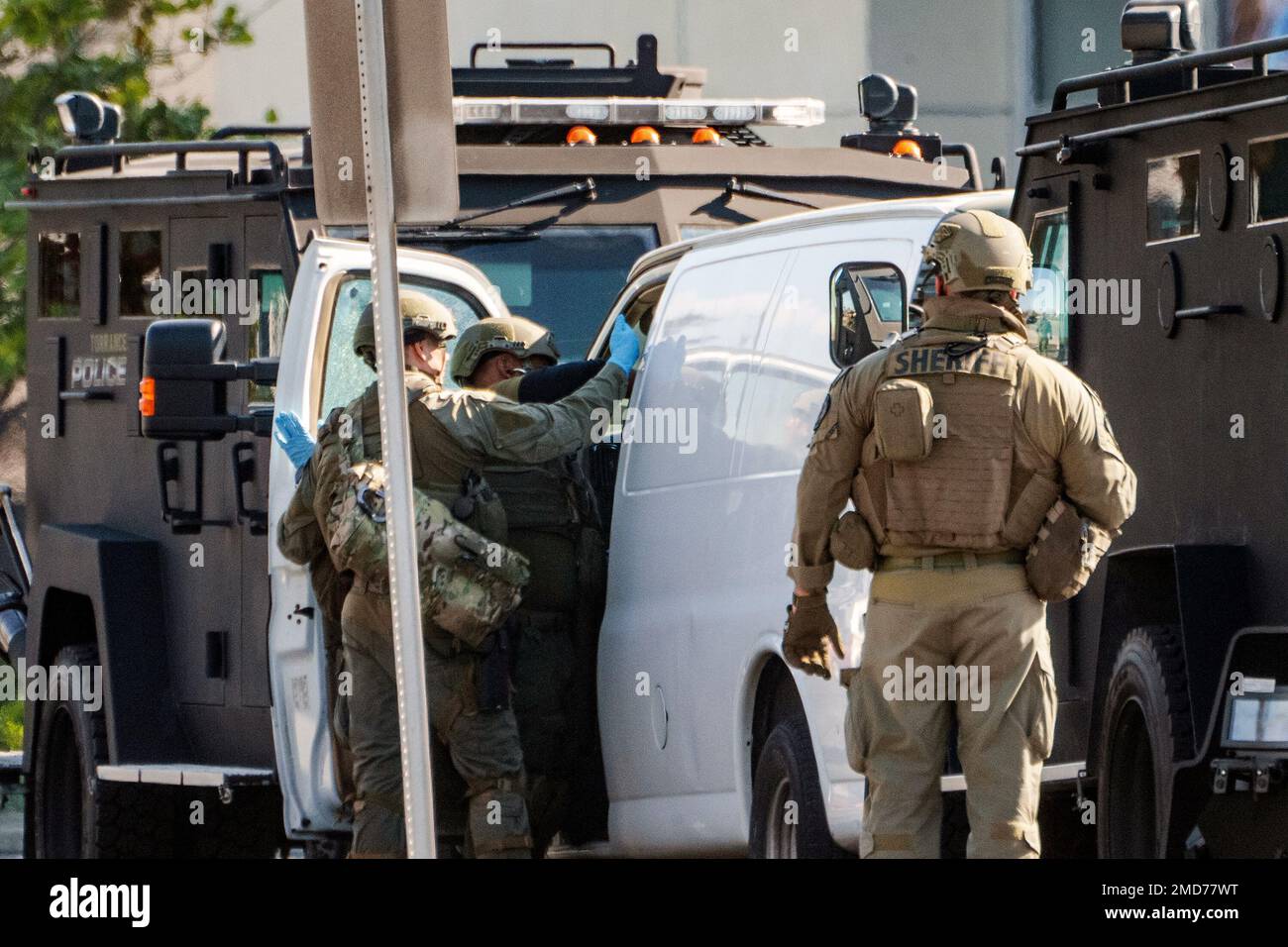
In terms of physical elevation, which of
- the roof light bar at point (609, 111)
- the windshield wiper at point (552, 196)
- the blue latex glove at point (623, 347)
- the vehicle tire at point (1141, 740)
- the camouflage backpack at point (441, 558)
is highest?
the roof light bar at point (609, 111)

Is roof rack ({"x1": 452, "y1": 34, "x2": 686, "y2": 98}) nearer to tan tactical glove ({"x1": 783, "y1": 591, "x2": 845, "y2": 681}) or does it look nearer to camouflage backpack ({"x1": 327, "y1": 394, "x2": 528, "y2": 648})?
camouflage backpack ({"x1": 327, "y1": 394, "x2": 528, "y2": 648})

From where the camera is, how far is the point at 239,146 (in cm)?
905

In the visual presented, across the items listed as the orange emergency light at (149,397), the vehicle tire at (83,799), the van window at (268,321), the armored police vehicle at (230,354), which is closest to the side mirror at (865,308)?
the armored police vehicle at (230,354)

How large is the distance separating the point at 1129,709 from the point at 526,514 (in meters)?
2.24

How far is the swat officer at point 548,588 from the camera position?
8.00 m

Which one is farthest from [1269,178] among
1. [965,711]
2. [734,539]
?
[734,539]

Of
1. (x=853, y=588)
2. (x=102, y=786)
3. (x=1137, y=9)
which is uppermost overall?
(x=1137, y=9)

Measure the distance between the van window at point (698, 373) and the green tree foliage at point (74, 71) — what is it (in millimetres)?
7563

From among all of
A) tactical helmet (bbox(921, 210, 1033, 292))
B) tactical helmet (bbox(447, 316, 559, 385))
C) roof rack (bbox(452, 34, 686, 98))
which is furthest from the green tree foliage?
tactical helmet (bbox(921, 210, 1033, 292))

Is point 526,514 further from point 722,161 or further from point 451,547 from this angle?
point 722,161

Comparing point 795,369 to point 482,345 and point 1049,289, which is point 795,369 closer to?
point 1049,289

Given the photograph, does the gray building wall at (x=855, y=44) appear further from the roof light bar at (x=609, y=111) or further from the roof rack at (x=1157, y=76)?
the roof rack at (x=1157, y=76)

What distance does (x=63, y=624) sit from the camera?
10070mm

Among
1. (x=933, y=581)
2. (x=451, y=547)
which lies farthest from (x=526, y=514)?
(x=933, y=581)
